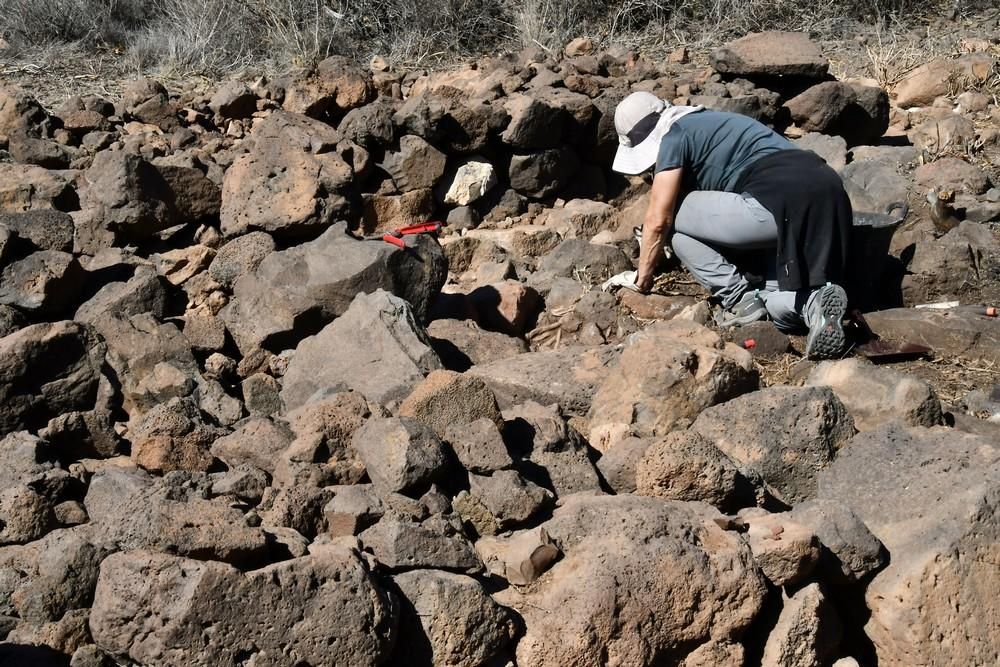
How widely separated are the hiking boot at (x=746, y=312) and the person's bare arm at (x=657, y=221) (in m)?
0.42

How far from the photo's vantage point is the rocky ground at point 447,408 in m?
2.80

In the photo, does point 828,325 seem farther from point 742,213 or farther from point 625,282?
point 625,282

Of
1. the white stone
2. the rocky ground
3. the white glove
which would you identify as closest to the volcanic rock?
the rocky ground

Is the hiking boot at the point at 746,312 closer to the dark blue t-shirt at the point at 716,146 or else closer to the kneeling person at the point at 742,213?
the kneeling person at the point at 742,213

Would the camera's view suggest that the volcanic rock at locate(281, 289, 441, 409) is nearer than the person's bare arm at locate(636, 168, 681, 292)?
Yes

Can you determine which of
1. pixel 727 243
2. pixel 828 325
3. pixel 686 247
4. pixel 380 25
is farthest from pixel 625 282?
pixel 380 25

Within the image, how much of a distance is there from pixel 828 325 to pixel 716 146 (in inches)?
42.4

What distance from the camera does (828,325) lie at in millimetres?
4848

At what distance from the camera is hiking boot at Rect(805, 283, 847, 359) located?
4836 millimetres

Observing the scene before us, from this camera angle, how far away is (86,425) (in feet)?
12.8

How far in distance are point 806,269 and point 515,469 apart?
2236mm

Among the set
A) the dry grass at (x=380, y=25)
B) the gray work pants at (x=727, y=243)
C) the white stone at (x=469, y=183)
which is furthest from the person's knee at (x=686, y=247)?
the dry grass at (x=380, y=25)

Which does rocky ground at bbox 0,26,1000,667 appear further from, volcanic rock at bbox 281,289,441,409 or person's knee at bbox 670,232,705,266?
person's knee at bbox 670,232,705,266

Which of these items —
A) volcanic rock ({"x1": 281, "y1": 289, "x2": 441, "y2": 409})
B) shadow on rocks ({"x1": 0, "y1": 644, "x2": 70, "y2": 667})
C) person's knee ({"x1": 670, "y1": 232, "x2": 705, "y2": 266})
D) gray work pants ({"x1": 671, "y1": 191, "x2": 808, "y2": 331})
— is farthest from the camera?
person's knee ({"x1": 670, "y1": 232, "x2": 705, "y2": 266})
